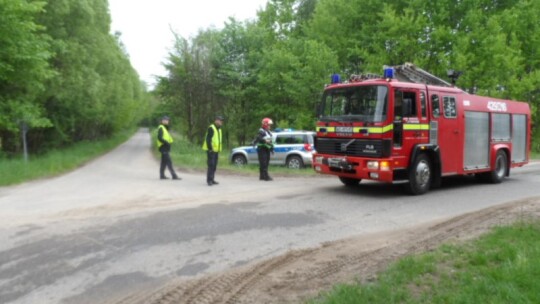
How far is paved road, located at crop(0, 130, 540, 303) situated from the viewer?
4941 mm

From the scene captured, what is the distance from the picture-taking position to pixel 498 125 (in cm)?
1267

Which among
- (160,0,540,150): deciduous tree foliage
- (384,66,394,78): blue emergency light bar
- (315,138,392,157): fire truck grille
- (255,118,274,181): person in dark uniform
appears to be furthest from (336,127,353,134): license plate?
(160,0,540,150): deciduous tree foliage

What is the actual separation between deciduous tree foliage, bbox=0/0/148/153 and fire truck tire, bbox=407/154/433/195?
47.3 feet

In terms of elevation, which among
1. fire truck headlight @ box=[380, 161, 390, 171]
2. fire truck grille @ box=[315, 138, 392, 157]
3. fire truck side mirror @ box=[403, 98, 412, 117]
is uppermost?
fire truck side mirror @ box=[403, 98, 412, 117]

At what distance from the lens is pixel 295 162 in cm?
1792

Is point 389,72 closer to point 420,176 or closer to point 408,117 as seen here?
point 408,117

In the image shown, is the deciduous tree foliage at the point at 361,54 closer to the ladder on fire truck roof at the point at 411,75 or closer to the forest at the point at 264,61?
the forest at the point at 264,61

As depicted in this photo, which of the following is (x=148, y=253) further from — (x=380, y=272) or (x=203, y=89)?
(x=203, y=89)

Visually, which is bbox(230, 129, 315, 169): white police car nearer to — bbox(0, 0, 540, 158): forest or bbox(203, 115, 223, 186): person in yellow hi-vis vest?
bbox(203, 115, 223, 186): person in yellow hi-vis vest

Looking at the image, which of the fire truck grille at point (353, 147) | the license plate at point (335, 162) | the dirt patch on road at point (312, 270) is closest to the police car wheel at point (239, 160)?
the fire truck grille at point (353, 147)

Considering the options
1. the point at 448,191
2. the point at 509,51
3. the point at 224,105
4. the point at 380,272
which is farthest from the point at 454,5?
the point at 380,272

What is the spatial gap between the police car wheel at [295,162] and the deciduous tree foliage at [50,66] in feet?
34.6

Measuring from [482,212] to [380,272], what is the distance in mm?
4292

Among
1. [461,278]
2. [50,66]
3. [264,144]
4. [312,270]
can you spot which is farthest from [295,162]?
[461,278]
